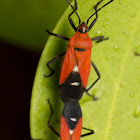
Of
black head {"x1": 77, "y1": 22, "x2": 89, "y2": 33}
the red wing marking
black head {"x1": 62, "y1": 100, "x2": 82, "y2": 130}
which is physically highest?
black head {"x1": 77, "y1": 22, "x2": 89, "y2": 33}

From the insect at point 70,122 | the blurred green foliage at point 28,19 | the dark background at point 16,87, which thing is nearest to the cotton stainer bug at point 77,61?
the insect at point 70,122

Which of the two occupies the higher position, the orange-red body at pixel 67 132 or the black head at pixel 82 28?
the black head at pixel 82 28

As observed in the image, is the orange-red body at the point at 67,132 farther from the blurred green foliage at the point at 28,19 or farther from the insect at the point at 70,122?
the blurred green foliage at the point at 28,19

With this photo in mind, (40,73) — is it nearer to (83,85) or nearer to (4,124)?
(83,85)

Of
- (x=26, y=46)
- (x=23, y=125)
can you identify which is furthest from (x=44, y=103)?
(x=23, y=125)

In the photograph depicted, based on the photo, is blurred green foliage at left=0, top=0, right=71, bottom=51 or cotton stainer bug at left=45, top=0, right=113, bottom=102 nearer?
cotton stainer bug at left=45, top=0, right=113, bottom=102

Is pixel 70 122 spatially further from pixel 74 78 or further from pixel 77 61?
pixel 77 61

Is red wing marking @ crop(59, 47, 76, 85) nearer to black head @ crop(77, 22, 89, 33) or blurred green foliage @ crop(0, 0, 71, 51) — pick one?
black head @ crop(77, 22, 89, 33)

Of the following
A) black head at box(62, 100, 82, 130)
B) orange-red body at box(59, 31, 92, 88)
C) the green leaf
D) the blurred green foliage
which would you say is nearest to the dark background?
the blurred green foliage
